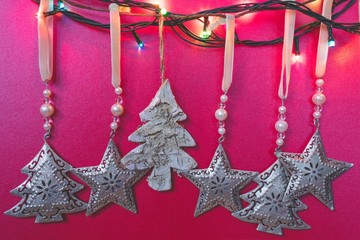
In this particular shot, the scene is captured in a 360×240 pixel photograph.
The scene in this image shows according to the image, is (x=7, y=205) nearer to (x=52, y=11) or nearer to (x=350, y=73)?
(x=52, y=11)

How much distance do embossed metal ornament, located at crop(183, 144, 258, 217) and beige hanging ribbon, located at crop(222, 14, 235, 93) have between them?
0.58 ft

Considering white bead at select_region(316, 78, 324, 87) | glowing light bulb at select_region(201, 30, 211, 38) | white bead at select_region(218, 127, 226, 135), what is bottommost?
white bead at select_region(218, 127, 226, 135)

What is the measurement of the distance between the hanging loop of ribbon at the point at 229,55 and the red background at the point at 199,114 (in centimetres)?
4

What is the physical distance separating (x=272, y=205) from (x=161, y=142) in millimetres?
358

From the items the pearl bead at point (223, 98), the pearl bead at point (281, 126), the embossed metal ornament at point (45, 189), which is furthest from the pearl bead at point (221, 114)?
the embossed metal ornament at point (45, 189)

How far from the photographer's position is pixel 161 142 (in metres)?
0.83

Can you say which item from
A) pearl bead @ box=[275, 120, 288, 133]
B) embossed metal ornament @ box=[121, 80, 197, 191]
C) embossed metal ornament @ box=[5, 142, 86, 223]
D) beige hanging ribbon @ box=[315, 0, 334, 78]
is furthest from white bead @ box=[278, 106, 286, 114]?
embossed metal ornament @ box=[5, 142, 86, 223]

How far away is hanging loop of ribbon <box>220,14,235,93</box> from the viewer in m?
0.80

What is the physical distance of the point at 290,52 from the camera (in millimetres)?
809

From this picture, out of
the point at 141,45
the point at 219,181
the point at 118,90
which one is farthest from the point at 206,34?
the point at 219,181

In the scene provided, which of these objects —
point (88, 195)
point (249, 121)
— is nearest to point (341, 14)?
point (249, 121)

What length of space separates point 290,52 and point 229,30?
0.57ft

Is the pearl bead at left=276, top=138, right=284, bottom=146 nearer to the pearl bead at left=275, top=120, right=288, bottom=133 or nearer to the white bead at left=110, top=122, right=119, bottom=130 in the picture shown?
the pearl bead at left=275, top=120, right=288, bottom=133

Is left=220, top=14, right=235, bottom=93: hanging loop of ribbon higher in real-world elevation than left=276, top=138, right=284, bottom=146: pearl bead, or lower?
higher
